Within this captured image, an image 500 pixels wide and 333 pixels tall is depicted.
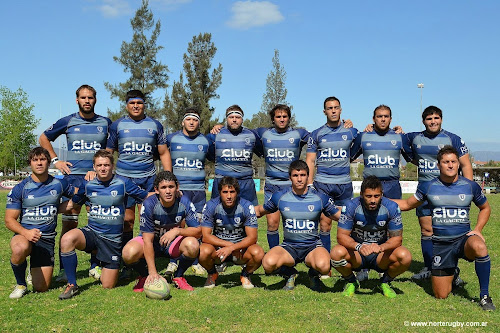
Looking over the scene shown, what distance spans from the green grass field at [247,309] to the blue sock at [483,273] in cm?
20

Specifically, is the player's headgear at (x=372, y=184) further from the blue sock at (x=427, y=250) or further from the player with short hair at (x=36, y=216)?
the player with short hair at (x=36, y=216)

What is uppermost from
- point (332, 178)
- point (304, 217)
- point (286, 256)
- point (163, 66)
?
point (163, 66)

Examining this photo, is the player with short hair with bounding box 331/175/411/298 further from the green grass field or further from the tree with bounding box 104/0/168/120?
the tree with bounding box 104/0/168/120

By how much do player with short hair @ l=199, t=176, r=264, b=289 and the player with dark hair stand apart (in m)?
1.08

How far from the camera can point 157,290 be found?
519 cm

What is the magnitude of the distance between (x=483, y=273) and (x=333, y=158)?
266 centimetres

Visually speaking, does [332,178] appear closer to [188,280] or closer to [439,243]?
[439,243]

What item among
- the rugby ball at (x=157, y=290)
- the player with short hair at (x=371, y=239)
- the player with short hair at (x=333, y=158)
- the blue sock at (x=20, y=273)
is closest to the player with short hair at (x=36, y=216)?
the blue sock at (x=20, y=273)

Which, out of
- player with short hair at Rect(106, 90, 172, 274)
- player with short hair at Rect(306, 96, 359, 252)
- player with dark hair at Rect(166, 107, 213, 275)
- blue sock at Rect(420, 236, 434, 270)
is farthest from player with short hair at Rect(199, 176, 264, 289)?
blue sock at Rect(420, 236, 434, 270)

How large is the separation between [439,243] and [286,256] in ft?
6.23

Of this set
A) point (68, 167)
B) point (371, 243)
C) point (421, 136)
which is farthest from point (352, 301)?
point (68, 167)

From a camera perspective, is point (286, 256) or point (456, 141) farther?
point (456, 141)

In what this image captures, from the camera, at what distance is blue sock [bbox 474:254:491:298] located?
16.3 feet

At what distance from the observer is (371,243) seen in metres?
5.40
